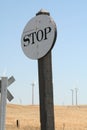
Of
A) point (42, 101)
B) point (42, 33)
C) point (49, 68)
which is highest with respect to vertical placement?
point (42, 33)

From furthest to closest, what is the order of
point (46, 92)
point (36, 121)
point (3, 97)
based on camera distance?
1. point (36, 121)
2. point (3, 97)
3. point (46, 92)

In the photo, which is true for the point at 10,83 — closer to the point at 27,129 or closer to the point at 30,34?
the point at 30,34

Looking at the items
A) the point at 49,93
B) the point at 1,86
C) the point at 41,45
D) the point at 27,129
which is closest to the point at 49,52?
the point at 41,45

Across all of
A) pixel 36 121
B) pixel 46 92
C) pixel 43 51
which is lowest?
pixel 46 92

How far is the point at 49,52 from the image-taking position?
546 centimetres

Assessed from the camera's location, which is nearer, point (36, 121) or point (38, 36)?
point (38, 36)

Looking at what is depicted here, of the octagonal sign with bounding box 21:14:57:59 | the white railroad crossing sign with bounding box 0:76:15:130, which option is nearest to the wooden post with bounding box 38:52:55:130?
the octagonal sign with bounding box 21:14:57:59

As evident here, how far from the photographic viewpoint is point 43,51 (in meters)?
5.46

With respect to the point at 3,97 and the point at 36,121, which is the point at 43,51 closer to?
the point at 3,97

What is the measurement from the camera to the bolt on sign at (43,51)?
539 cm

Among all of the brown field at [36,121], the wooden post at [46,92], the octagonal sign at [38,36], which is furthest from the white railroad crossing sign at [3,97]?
the brown field at [36,121]

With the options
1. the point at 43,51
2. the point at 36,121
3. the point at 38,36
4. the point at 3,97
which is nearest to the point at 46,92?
the point at 43,51

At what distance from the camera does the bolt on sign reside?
17.7 ft

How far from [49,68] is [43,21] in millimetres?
590
